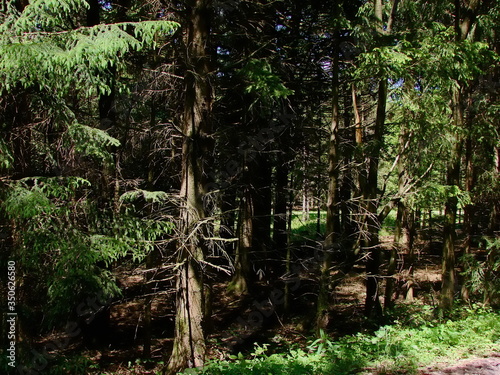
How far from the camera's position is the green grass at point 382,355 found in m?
4.42

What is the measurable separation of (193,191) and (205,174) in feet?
1.80

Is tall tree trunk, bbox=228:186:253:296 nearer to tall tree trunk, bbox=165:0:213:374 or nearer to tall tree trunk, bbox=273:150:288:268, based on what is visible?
tall tree trunk, bbox=273:150:288:268

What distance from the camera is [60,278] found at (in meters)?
5.81

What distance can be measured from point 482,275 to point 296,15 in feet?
27.5

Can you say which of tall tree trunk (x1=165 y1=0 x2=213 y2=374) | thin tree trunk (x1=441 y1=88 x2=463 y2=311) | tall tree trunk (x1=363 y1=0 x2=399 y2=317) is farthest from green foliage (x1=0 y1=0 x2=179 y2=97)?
thin tree trunk (x1=441 y1=88 x2=463 y2=311)

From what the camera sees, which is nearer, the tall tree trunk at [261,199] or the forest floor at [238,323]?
the forest floor at [238,323]

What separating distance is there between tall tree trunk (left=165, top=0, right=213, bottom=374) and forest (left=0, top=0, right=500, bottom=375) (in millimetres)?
32

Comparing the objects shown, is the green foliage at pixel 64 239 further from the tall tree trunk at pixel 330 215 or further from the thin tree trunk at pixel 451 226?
the thin tree trunk at pixel 451 226

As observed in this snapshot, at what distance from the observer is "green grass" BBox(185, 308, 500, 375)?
14.5 feet

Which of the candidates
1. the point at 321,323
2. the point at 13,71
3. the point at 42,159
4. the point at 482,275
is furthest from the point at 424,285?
the point at 13,71

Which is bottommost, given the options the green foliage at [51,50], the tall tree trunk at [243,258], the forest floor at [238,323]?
the forest floor at [238,323]

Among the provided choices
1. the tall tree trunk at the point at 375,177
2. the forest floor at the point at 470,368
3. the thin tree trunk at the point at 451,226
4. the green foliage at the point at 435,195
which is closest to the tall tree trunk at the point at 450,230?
the thin tree trunk at the point at 451,226

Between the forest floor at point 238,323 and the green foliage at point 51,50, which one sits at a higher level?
the green foliage at point 51,50

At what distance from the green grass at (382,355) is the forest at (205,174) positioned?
4 cm
